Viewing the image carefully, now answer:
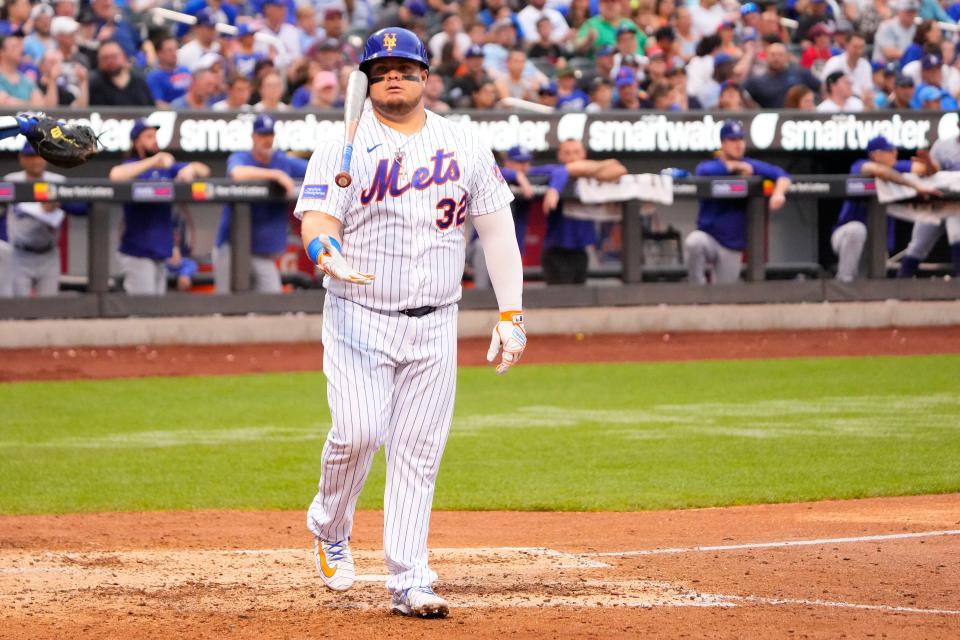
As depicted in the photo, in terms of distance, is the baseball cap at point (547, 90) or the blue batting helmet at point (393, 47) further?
the baseball cap at point (547, 90)

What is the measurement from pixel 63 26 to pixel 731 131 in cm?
653

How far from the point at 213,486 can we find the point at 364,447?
342 centimetres

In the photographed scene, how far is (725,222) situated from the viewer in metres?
14.6

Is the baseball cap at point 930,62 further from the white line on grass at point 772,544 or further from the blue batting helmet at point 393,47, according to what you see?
the blue batting helmet at point 393,47

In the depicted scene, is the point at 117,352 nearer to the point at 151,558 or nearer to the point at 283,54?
the point at 283,54

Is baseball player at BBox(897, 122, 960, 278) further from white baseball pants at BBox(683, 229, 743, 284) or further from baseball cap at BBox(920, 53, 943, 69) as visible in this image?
white baseball pants at BBox(683, 229, 743, 284)

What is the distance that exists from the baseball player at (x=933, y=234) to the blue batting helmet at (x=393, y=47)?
442 inches

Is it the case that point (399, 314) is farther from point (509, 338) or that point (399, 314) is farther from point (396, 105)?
point (396, 105)

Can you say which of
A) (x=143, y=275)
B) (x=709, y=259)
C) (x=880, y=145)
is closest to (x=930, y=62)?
(x=880, y=145)

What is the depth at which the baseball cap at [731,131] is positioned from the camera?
582 inches

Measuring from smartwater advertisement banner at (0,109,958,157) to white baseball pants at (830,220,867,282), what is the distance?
1.19 meters

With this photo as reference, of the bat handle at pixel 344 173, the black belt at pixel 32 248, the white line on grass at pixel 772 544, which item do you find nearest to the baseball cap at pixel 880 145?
the black belt at pixel 32 248

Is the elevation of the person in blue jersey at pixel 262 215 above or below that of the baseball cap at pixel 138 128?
below

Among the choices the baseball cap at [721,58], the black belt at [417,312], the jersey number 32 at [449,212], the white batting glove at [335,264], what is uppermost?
the baseball cap at [721,58]
